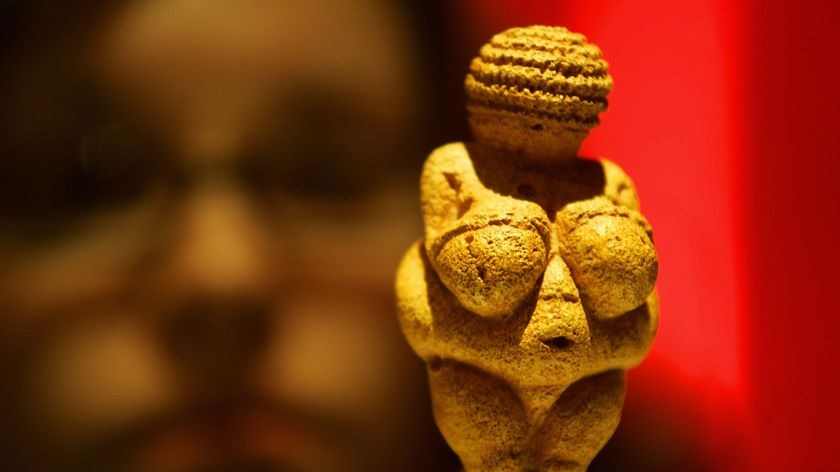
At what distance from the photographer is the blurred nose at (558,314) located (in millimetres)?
1064

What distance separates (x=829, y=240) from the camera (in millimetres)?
1315

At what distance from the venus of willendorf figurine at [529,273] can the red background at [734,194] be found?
0.90 feet

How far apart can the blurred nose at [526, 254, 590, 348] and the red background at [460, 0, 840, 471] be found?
43cm

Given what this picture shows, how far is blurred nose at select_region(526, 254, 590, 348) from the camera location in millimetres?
1064

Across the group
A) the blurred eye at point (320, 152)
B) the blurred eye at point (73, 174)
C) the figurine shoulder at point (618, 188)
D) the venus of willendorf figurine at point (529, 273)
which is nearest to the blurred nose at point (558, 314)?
the venus of willendorf figurine at point (529, 273)

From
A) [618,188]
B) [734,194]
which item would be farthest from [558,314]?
[734,194]

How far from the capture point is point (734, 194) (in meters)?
1.38

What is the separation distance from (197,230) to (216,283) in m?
0.08

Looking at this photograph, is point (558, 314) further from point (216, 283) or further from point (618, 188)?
point (216, 283)

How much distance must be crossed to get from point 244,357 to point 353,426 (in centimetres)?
21

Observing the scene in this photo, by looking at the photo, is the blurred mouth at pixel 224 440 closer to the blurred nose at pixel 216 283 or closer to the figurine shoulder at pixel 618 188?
the blurred nose at pixel 216 283

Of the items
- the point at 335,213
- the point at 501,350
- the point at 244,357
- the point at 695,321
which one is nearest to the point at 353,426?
the point at 244,357

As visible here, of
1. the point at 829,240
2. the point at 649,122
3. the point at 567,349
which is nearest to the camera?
the point at 567,349

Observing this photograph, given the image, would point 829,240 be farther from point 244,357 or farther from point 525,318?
point 244,357
